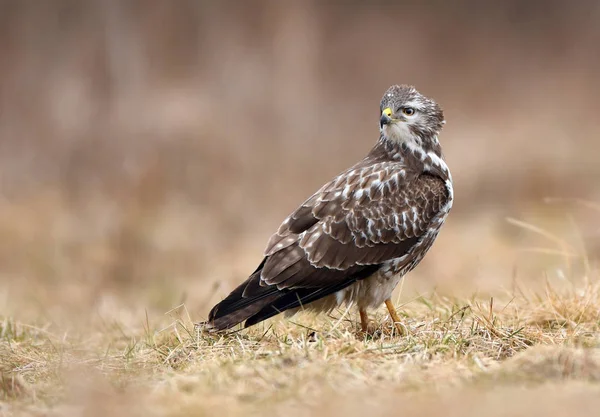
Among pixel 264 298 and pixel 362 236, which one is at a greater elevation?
pixel 362 236

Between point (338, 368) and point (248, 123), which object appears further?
point (248, 123)

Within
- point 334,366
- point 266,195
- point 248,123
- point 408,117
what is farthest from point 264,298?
point 248,123

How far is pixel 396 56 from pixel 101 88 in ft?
18.5

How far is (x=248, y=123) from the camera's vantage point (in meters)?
16.0

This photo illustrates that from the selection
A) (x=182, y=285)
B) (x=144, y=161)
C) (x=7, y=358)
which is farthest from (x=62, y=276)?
(x=7, y=358)

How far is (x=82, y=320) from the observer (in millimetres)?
7992

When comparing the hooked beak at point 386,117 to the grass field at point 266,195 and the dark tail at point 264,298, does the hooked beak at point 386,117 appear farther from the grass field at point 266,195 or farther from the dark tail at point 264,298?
the grass field at point 266,195

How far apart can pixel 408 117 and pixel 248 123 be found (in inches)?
408

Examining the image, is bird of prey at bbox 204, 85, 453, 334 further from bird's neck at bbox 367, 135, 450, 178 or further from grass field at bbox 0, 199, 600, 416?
grass field at bbox 0, 199, 600, 416

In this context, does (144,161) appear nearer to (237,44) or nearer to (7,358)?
(237,44)

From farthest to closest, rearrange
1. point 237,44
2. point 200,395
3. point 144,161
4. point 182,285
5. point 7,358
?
1. point 237,44
2. point 144,161
3. point 182,285
4. point 7,358
5. point 200,395

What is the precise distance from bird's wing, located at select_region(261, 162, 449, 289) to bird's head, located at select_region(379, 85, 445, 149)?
0.25m

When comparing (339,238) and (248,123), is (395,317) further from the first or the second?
(248,123)

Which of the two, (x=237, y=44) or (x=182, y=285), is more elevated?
(x=237, y=44)
